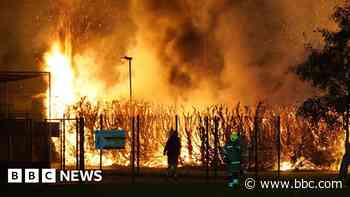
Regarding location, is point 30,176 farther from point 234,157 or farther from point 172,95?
point 172,95

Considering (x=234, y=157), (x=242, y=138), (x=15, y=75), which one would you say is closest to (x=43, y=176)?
(x=15, y=75)

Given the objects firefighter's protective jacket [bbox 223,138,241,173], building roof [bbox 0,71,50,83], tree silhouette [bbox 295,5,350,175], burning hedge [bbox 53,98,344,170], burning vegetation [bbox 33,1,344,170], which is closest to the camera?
firefighter's protective jacket [bbox 223,138,241,173]

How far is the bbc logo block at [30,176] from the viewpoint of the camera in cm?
4031

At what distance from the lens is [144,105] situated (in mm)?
65500

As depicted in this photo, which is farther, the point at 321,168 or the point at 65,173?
the point at 321,168

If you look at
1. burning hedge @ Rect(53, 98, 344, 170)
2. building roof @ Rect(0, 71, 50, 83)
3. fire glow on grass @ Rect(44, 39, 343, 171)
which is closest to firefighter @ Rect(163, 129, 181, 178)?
burning hedge @ Rect(53, 98, 344, 170)

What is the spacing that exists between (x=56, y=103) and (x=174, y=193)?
37525 millimetres

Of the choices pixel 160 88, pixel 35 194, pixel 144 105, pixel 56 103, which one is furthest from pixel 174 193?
pixel 160 88

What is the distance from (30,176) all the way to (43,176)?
0.50 metres

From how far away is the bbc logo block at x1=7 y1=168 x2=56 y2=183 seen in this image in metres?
40.3

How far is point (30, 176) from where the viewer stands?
4041 cm

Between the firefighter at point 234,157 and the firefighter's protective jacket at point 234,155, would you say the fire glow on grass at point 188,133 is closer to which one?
the firefighter at point 234,157

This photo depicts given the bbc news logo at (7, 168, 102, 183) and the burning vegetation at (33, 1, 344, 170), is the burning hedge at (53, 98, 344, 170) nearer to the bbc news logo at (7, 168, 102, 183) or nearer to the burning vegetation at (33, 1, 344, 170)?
the burning vegetation at (33, 1, 344, 170)

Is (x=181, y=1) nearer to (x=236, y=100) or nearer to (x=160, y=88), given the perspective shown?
(x=160, y=88)
